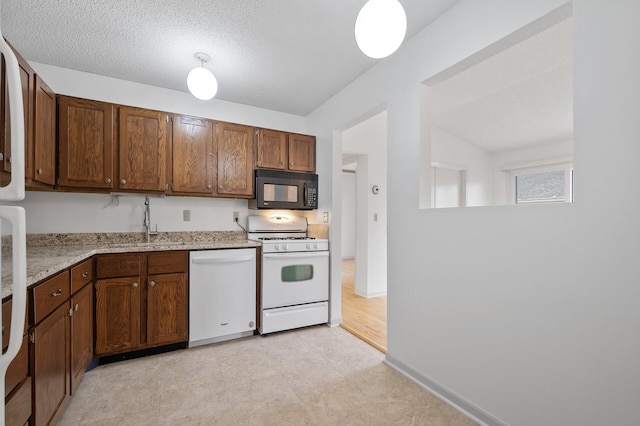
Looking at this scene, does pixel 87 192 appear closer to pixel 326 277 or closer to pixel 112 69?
pixel 112 69

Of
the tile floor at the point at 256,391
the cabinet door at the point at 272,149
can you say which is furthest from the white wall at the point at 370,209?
the tile floor at the point at 256,391

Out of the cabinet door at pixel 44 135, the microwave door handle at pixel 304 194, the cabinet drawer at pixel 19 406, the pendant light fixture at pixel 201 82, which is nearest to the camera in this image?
the cabinet drawer at pixel 19 406

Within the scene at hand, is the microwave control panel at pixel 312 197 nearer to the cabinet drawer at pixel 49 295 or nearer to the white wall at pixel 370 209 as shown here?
the white wall at pixel 370 209

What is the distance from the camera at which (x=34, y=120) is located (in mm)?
2061

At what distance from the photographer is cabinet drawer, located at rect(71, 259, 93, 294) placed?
186cm

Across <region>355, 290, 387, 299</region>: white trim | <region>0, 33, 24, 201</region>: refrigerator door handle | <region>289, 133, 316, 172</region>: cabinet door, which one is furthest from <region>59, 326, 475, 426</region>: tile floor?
<region>289, 133, 316, 172</region>: cabinet door

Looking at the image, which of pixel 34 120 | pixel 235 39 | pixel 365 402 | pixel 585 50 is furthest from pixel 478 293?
pixel 34 120

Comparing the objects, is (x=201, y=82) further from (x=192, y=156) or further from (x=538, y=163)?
(x=538, y=163)

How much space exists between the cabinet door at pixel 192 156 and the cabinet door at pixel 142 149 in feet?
0.34

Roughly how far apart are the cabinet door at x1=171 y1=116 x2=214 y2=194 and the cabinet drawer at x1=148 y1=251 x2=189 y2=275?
26.7 inches

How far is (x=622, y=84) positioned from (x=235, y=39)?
2288 millimetres

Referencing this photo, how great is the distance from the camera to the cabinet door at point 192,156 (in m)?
2.91

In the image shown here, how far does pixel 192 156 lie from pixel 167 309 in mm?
1442

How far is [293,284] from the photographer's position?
3055 mm
